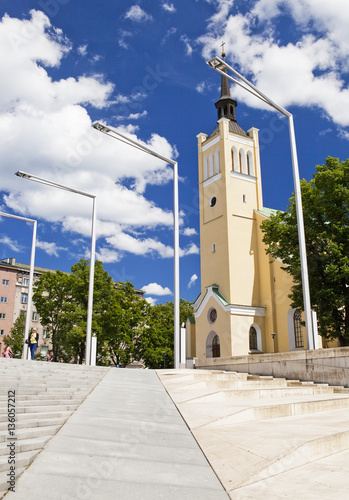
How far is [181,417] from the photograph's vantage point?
247 inches

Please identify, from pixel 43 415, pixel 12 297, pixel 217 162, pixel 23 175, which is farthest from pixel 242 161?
pixel 12 297

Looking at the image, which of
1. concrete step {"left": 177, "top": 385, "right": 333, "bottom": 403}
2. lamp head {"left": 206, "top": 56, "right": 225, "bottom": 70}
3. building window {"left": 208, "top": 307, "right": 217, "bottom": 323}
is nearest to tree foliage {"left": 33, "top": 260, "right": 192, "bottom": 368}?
building window {"left": 208, "top": 307, "right": 217, "bottom": 323}

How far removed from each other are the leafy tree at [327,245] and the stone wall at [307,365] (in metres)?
7.96

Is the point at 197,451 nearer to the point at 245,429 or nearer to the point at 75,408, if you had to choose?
the point at 245,429

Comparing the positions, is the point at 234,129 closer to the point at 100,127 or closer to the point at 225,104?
the point at 225,104

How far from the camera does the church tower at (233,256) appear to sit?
3741cm

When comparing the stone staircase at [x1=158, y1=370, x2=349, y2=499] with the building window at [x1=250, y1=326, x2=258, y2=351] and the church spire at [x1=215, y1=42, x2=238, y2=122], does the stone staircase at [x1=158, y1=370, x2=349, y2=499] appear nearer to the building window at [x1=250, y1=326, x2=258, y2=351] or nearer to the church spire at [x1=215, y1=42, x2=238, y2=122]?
the building window at [x1=250, y1=326, x2=258, y2=351]

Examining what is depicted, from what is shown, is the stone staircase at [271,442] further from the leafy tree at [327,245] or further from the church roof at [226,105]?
the church roof at [226,105]

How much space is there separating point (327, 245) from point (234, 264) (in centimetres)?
1611

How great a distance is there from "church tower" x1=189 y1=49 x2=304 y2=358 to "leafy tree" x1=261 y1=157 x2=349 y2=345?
12.5 m

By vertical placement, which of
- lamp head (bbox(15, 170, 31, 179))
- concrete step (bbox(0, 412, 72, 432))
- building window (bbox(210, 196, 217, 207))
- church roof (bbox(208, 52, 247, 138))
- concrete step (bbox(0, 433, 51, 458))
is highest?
church roof (bbox(208, 52, 247, 138))

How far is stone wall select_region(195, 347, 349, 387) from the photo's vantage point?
11539mm

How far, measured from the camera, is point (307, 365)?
41.8ft

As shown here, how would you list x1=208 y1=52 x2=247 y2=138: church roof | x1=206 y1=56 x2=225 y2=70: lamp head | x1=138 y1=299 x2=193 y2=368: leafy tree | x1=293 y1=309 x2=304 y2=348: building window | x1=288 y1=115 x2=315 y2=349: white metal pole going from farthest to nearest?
x1=138 y1=299 x2=193 y2=368: leafy tree → x1=208 y1=52 x2=247 y2=138: church roof → x1=293 y1=309 x2=304 y2=348: building window → x1=206 y1=56 x2=225 y2=70: lamp head → x1=288 y1=115 x2=315 y2=349: white metal pole
